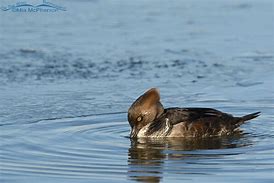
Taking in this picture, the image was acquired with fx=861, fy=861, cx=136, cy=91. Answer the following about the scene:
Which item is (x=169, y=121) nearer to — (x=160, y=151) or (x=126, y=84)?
(x=160, y=151)

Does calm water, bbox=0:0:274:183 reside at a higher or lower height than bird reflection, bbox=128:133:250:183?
higher

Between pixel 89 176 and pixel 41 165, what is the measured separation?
702 millimetres

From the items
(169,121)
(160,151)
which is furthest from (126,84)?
(160,151)

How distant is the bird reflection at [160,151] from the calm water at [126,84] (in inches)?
0.5

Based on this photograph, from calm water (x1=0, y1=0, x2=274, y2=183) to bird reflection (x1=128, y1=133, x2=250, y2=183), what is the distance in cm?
1

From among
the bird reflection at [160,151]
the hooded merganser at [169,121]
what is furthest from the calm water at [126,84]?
the hooded merganser at [169,121]

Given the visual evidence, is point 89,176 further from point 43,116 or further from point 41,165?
point 43,116

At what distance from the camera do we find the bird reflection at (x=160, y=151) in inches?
335

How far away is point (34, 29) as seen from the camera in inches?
695

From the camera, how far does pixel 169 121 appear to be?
10.5 meters

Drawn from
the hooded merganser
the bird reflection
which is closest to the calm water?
the bird reflection

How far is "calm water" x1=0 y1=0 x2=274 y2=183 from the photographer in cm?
876

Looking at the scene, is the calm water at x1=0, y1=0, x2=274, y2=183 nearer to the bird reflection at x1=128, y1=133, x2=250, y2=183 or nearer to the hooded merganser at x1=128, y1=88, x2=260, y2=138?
the bird reflection at x1=128, y1=133, x2=250, y2=183

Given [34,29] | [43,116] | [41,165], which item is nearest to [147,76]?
[43,116]
